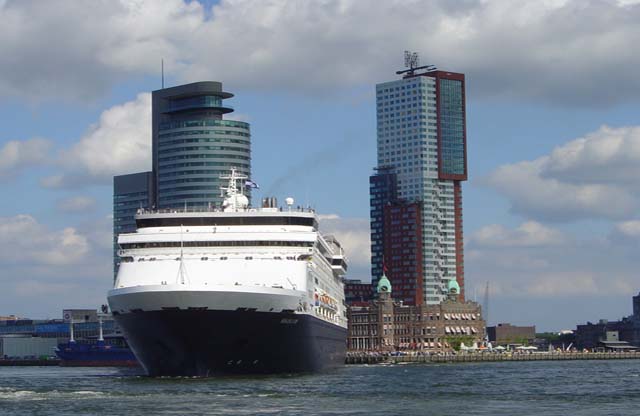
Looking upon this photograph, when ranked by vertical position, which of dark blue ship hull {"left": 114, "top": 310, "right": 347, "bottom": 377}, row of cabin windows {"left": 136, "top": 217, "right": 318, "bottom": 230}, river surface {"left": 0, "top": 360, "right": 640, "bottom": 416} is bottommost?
river surface {"left": 0, "top": 360, "right": 640, "bottom": 416}

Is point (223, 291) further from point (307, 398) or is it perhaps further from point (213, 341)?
point (307, 398)

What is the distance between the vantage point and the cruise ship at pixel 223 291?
96.1 metres

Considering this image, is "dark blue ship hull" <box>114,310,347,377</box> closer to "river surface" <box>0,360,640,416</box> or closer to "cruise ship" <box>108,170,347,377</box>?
"cruise ship" <box>108,170,347,377</box>

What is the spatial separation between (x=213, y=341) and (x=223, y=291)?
441 centimetres

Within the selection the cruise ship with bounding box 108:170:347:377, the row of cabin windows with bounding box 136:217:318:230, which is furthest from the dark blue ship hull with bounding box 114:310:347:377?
the row of cabin windows with bounding box 136:217:318:230

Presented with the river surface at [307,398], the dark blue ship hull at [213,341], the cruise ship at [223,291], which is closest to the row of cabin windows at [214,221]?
the cruise ship at [223,291]

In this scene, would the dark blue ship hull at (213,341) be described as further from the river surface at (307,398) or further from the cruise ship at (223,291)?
the river surface at (307,398)

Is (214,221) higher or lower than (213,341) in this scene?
higher

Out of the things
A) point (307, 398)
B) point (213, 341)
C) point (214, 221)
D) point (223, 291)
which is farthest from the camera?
point (214, 221)

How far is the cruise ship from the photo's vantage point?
9612 centimetres

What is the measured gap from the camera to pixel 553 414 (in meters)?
73.5

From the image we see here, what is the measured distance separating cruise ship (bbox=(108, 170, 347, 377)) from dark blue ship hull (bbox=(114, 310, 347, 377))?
8 centimetres

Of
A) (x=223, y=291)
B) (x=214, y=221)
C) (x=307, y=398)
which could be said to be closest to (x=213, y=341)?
(x=223, y=291)

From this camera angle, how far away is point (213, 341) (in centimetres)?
9688
